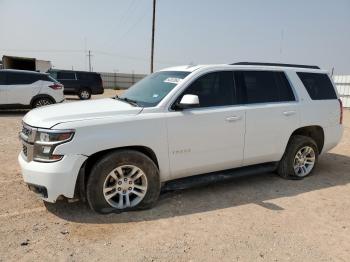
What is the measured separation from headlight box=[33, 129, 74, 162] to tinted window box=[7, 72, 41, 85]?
10.0m

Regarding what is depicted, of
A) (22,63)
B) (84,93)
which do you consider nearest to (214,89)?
(84,93)

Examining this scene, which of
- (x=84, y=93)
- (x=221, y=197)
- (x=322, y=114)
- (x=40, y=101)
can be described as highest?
(x=322, y=114)

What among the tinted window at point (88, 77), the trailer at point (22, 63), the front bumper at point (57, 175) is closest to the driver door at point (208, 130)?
the front bumper at point (57, 175)

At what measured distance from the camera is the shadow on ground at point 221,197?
4.24 metres

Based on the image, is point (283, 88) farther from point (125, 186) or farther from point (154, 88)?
point (125, 186)

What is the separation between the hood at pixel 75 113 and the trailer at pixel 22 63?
25.4 meters

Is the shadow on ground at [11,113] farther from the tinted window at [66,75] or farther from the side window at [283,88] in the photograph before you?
the side window at [283,88]

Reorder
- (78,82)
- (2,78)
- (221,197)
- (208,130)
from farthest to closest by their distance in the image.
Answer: (78,82)
(2,78)
(221,197)
(208,130)

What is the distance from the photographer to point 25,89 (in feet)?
42.5

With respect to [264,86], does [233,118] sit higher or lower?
lower

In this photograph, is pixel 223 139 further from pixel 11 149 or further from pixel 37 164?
pixel 11 149

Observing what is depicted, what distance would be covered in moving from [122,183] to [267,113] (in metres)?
2.41

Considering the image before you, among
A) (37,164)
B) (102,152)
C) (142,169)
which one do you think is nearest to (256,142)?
(142,169)

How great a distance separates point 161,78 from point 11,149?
13.3 ft
